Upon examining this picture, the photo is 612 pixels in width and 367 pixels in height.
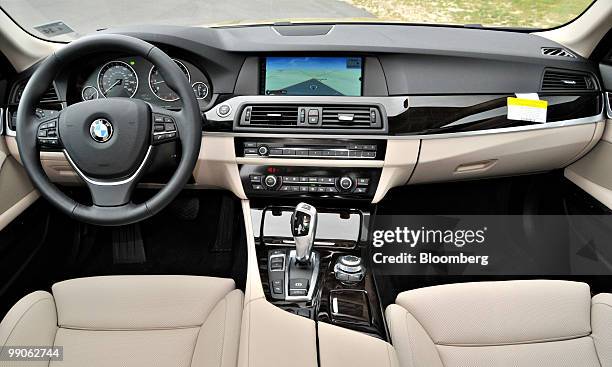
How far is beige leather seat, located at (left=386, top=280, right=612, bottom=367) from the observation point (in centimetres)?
140

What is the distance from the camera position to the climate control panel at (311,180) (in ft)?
6.19

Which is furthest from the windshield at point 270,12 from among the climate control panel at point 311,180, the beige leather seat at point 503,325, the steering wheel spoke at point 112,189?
the beige leather seat at point 503,325

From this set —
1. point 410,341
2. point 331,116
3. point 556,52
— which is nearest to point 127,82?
point 331,116

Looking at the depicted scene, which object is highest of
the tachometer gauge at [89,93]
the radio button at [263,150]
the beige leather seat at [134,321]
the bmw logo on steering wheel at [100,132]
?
the tachometer gauge at [89,93]

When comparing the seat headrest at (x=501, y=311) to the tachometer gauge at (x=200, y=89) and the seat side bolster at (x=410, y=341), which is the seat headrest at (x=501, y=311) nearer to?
the seat side bolster at (x=410, y=341)

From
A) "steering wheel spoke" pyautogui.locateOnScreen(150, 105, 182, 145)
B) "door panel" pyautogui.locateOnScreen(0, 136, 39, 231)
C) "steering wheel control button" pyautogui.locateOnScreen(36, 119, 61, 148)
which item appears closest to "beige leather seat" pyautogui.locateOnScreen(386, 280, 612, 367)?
"steering wheel spoke" pyautogui.locateOnScreen(150, 105, 182, 145)

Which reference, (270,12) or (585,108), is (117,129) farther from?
(585,108)

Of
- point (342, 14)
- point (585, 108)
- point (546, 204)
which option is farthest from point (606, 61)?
point (342, 14)

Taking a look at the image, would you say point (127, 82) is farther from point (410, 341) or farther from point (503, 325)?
point (503, 325)

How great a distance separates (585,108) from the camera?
193 cm

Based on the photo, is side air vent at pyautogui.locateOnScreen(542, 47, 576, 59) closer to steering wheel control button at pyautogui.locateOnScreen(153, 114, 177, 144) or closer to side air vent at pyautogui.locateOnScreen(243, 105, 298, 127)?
side air vent at pyautogui.locateOnScreen(243, 105, 298, 127)

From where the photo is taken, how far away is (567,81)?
1.90 metres

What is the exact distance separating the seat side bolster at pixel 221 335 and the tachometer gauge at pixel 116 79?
31.5 inches

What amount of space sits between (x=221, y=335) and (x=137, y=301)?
32 centimetres
